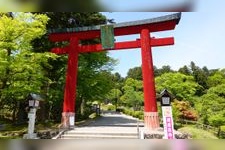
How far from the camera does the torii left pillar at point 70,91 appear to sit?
7.43 m

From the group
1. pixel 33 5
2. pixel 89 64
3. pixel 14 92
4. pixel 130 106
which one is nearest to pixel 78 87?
pixel 89 64

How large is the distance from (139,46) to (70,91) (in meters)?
2.40

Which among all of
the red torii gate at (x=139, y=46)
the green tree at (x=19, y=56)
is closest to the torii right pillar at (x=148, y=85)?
the red torii gate at (x=139, y=46)

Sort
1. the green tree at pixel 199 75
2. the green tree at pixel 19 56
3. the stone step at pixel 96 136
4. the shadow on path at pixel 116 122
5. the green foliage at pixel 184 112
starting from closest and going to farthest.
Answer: the stone step at pixel 96 136 → the green tree at pixel 19 56 → the shadow on path at pixel 116 122 → the green foliage at pixel 184 112 → the green tree at pixel 199 75

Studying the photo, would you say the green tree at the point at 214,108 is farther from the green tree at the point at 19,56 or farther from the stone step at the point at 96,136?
the green tree at the point at 19,56

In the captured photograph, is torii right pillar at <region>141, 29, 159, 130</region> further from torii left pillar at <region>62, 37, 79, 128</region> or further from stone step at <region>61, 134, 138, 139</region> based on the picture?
torii left pillar at <region>62, 37, 79, 128</region>

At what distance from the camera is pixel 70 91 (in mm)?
7633

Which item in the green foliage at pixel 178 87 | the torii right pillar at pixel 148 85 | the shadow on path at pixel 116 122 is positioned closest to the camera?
the torii right pillar at pixel 148 85

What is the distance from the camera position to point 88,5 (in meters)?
4.94

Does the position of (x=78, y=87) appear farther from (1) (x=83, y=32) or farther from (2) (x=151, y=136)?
(2) (x=151, y=136)

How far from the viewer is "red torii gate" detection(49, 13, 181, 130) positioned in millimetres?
6812

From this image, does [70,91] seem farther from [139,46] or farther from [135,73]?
[135,73]

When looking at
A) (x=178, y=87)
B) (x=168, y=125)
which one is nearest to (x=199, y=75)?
(x=178, y=87)

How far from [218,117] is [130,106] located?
1479cm
